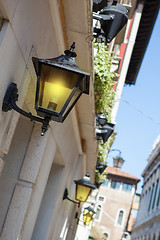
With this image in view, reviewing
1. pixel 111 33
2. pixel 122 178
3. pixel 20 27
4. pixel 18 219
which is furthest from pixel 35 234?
pixel 122 178

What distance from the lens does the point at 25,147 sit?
5410mm

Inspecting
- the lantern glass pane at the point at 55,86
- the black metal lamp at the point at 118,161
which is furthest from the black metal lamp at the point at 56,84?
→ the black metal lamp at the point at 118,161

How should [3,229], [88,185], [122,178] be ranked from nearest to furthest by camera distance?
[3,229], [88,185], [122,178]

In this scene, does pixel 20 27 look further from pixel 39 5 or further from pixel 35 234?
pixel 35 234

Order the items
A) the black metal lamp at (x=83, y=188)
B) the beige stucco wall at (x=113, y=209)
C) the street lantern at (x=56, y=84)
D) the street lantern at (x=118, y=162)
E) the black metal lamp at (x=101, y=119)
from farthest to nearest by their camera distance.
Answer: the beige stucco wall at (x=113, y=209)
the street lantern at (x=118, y=162)
the black metal lamp at (x=101, y=119)
the black metal lamp at (x=83, y=188)
the street lantern at (x=56, y=84)

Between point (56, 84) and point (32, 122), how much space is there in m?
2.43

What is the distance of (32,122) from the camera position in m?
5.52

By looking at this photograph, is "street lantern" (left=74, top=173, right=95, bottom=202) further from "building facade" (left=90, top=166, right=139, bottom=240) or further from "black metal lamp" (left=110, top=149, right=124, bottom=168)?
"building facade" (left=90, top=166, right=139, bottom=240)

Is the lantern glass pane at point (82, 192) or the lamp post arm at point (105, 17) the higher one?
the lamp post arm at point (105, 17)

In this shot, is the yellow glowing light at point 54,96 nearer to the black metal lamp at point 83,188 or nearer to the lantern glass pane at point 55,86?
the lantern glass pane at point 55,86

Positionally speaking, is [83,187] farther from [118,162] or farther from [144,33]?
[144,33]

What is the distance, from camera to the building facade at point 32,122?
3.37 meters

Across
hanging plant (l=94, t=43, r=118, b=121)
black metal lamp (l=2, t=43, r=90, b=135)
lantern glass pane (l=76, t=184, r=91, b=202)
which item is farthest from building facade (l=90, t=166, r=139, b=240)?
black metal lamp (l=2, t=43, r=90, b=135)

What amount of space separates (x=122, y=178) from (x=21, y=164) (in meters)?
44.8
